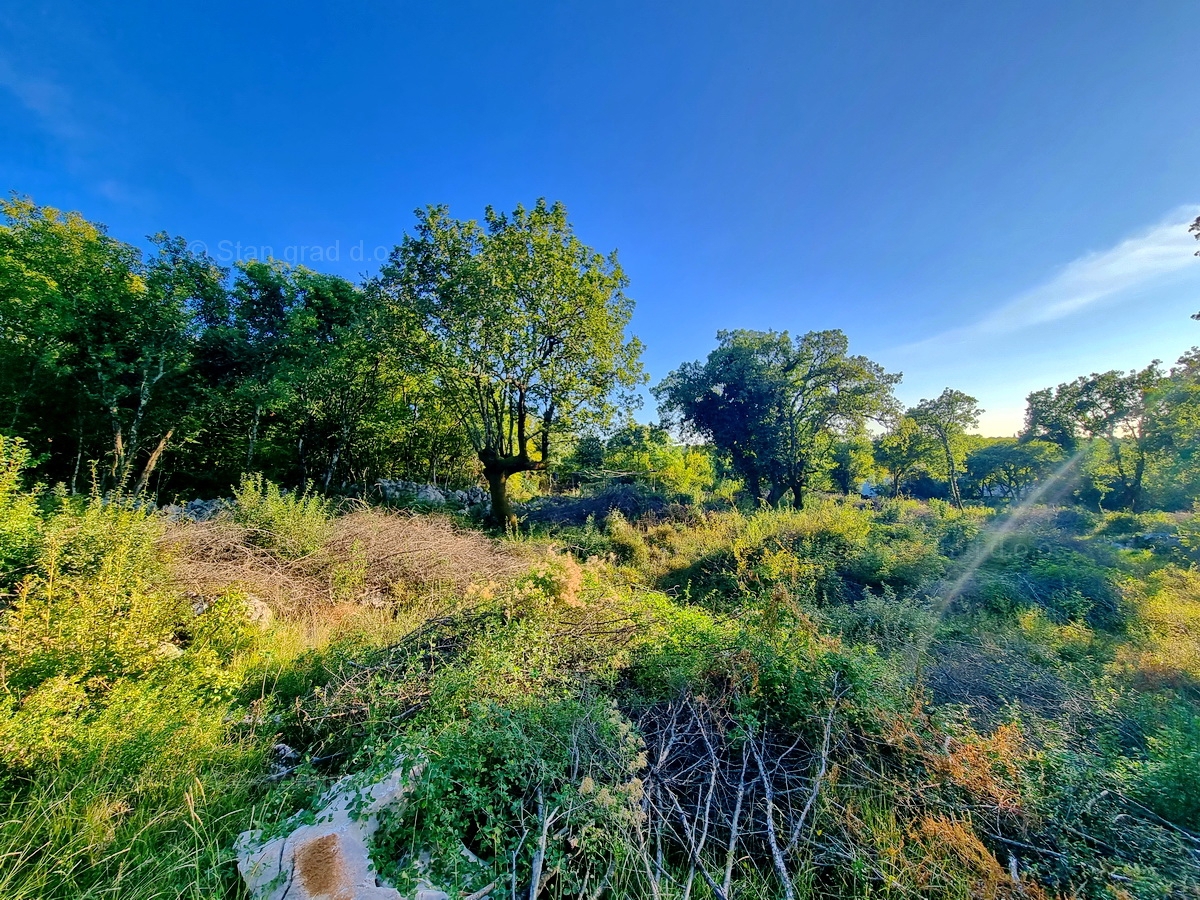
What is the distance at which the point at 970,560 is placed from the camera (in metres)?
7.79

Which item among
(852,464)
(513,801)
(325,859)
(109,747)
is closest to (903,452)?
(852,464)

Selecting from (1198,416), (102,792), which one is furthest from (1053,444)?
(102,792)

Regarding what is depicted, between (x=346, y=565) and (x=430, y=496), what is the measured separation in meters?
7.48

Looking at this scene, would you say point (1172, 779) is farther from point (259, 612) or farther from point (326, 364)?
point (326, 364)

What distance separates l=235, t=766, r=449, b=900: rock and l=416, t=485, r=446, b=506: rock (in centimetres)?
1078

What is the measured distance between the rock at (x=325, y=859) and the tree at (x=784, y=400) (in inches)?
704

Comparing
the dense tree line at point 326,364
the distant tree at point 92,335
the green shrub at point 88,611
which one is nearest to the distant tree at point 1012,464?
the dense tree line at point 326,364

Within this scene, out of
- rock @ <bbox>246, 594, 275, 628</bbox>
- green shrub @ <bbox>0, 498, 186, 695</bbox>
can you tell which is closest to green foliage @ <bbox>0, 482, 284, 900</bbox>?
green shrub @ <bbox>0, 498, 186, 695</bbox>

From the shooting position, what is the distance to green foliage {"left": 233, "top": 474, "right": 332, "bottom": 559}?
562 cm

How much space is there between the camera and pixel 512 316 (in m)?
9.81

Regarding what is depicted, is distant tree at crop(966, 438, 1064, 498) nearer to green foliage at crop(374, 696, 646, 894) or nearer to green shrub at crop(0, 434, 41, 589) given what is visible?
green foliage at crop(374, 696, 646, 894)

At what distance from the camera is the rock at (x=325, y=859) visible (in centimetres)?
161

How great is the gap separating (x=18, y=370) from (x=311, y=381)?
5.12 meters

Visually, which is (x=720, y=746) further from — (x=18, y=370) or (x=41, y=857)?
(x=18, y=370)
